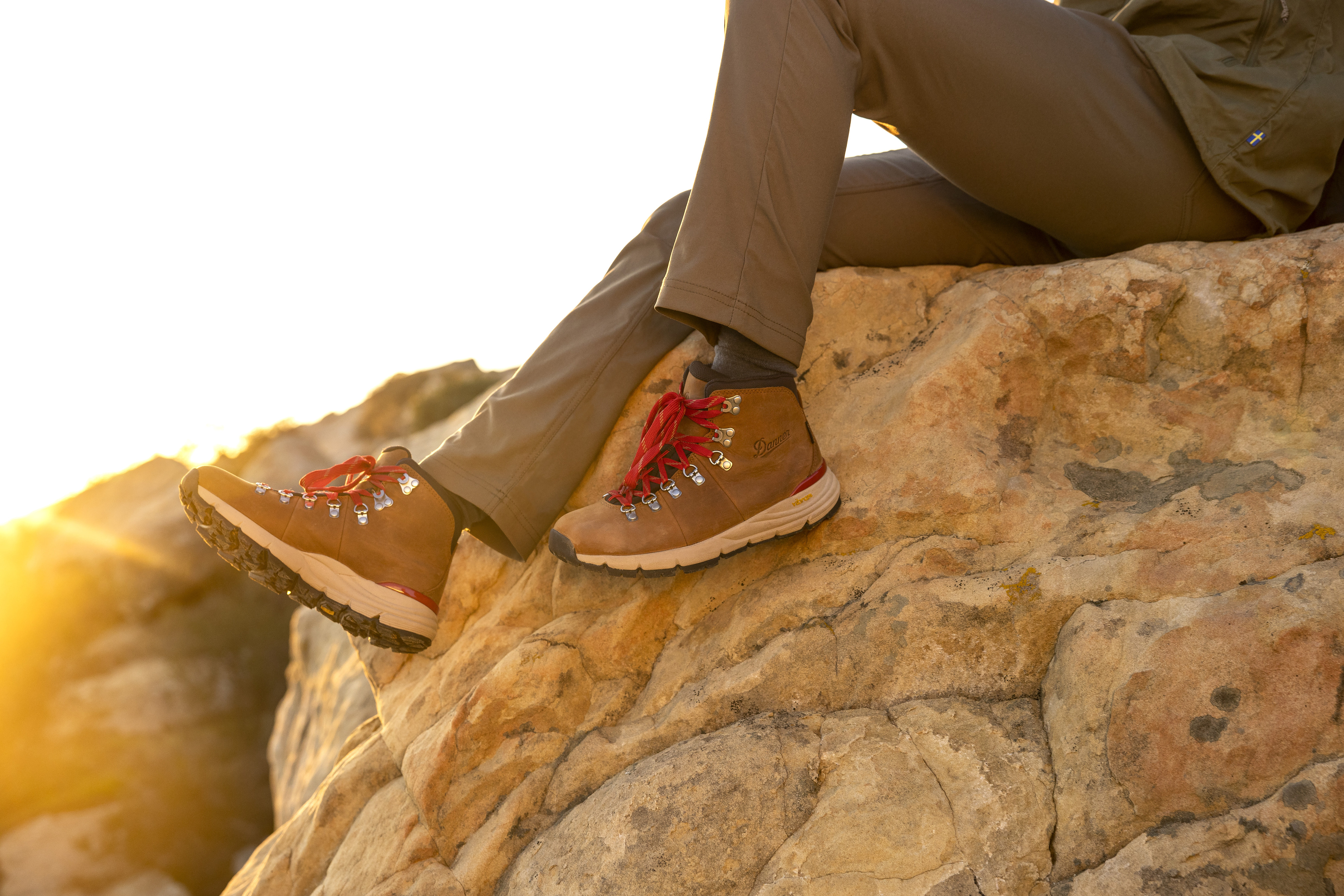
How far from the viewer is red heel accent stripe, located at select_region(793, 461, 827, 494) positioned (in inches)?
76.4

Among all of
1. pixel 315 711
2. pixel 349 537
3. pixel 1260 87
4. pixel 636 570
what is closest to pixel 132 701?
pixel 315 711

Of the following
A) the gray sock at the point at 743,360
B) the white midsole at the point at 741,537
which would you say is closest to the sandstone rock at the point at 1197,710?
the white midsole at the point at 741,537

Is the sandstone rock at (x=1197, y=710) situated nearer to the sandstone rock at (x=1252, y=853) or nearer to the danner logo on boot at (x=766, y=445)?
the sandstone rock at (x=1252, y=853)

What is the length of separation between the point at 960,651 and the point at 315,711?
353 cm

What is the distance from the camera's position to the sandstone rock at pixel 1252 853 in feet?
3.85

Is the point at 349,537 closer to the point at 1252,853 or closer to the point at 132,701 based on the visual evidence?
the point at 1252,853

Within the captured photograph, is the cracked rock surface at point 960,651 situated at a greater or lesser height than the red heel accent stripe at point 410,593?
lesser

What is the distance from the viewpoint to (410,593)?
2184 millimetres

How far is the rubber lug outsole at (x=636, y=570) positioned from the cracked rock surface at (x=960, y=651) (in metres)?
0.13

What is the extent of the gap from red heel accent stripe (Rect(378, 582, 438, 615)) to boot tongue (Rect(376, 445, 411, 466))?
34cm

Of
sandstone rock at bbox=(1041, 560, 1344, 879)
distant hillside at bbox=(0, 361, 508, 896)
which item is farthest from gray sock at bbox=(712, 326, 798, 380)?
distant hillside at bbox=(0, 361, 508, 896)

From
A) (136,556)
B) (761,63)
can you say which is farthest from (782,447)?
(136,556)

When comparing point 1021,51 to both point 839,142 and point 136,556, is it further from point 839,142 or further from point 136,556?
point 136,556

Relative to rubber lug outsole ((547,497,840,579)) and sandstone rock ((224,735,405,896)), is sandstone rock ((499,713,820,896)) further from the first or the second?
sandstone rock ((224,735,405,896))
